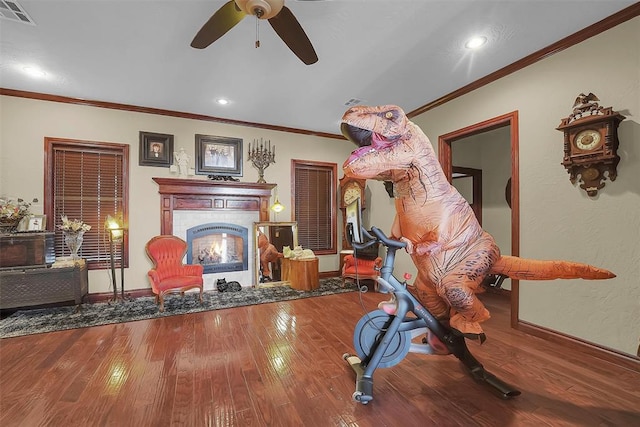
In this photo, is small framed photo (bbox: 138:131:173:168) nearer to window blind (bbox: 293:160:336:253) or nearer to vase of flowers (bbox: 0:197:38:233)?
vase of flowers (bbox: 0:197:38:233)

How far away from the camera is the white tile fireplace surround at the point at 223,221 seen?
13.3ft

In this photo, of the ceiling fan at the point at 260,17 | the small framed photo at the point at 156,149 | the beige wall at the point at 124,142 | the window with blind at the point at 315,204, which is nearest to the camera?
the ceiling fan at the point at 260,17

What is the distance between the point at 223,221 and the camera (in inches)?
169

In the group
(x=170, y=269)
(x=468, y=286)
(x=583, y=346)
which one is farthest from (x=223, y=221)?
(x=583, y=346)

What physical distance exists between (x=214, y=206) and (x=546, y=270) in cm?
414

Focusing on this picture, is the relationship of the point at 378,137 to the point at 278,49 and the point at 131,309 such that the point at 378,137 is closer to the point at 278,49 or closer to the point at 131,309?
the point at 278,49

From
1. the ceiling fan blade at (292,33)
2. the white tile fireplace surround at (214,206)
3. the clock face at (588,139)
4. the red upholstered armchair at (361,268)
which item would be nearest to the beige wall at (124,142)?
the white tile fireplace surround at (214,206)

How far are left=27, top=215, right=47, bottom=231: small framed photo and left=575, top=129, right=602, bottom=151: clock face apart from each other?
5947 millimetres

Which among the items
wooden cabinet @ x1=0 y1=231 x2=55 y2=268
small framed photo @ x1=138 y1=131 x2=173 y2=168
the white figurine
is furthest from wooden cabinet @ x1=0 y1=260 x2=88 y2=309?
the white figurine

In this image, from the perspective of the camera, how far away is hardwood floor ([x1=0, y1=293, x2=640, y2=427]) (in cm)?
149

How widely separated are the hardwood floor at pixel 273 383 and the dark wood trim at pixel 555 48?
278 cm

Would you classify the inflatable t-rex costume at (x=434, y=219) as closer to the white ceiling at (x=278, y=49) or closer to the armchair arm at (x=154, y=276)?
the white ceiling at (x=278, y=49)

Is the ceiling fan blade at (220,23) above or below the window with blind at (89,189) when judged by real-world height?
above

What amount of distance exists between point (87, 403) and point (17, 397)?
0.51 m
